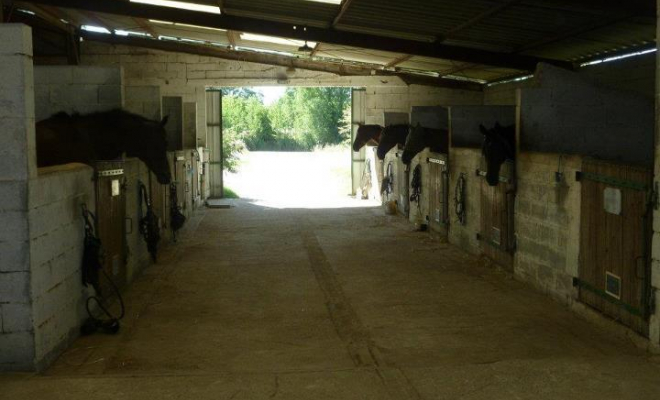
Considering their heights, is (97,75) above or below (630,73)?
below

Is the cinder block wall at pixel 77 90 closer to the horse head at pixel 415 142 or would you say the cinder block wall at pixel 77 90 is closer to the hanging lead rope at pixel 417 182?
the horse head at pixel 415 142

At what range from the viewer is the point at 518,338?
15.5 feet

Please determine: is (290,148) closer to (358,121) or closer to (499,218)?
(358,121)

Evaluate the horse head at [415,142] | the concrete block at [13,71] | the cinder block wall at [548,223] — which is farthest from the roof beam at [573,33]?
the concrete block at [13,71]

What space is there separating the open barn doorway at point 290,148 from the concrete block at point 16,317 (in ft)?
33.7

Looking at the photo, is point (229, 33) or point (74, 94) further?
point (229, 33)

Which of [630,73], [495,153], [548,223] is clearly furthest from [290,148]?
[548,223]

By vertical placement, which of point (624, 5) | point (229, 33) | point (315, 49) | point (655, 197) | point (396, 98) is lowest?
point (655, 197)

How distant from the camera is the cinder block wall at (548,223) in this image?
18.2 feet

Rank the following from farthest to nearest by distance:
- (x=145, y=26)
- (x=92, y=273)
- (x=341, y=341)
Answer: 1. (x=145, y=26)
2. (x=92, y=273)
3. (x=341, y=341)

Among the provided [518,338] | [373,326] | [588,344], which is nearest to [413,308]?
[373,326]

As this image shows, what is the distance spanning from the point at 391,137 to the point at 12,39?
339 inches

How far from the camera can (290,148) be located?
4084cm

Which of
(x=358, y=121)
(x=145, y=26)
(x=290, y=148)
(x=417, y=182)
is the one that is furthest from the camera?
(x=290, y=148)
